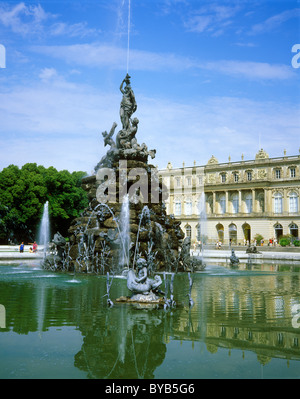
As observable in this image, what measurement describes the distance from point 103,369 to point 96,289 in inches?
280

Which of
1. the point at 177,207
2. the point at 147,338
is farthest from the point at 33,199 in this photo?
the point at 147,338

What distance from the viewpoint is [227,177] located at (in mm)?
79375

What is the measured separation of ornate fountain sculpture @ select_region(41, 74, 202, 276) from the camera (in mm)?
17000

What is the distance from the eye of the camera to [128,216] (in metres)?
17.8

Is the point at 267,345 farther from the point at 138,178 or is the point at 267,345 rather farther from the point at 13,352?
the point at 138,178

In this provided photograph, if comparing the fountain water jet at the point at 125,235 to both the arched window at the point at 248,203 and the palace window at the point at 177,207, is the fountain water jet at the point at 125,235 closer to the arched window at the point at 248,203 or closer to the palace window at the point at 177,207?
the arched window at the point at 248,203

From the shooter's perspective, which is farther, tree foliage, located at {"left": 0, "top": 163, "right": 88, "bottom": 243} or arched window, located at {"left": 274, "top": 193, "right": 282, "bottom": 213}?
arched window, located at {"left": 274, "top": 193, "right": 282, "bottom": 213}

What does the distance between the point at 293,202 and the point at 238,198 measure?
36.6 ft

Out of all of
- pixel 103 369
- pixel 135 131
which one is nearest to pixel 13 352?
pixel 103 369

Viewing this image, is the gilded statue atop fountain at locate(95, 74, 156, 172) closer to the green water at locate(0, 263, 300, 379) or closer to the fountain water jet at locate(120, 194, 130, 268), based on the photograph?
the fountain water jet at locate(120, 194, 130, 268)

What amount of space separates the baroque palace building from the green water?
2491 inches

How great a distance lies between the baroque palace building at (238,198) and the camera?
233 feet

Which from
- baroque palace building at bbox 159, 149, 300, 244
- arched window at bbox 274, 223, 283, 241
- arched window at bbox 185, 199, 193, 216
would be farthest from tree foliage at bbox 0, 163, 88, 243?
arched window at bbox 274, 223, 283, 241
